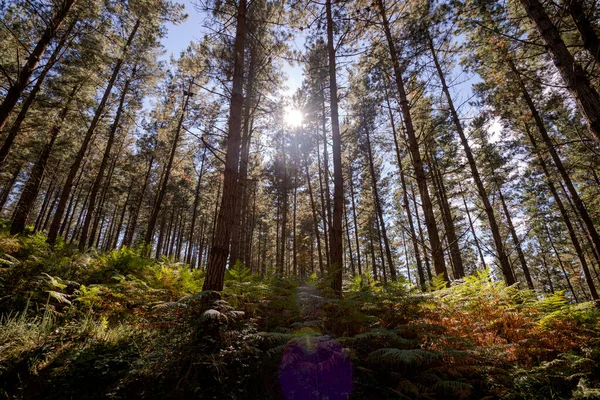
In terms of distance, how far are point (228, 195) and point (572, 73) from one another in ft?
21.2

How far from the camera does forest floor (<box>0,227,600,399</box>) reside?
9.91 feet

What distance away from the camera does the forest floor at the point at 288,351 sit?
302 centimetres

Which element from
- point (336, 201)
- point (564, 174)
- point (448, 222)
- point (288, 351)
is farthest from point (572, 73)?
point (448, 222)

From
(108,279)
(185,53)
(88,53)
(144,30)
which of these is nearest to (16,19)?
(88,53)

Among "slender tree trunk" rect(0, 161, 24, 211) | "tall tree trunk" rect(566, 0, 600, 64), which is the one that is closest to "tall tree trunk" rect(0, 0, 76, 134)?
"tall tree trunk" rect(566, 0, 600, 64)

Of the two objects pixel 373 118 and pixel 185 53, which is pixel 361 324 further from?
pixel 373 118

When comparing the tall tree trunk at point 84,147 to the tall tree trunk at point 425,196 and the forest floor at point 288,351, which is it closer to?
the forest floor at point 288,351

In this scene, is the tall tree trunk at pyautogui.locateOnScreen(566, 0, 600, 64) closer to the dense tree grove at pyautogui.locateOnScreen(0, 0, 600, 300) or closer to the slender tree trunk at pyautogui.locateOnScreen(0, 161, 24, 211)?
the dense tree grove at pyautogui.locateOnScreen(0, 0, 600, 300)

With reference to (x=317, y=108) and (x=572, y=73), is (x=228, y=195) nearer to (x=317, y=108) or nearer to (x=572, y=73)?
(x=572, y=73)

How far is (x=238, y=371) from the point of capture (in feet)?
10.8

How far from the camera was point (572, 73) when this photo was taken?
4398 millimetres

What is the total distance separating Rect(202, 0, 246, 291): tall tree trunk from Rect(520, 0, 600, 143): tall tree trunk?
19.8ft

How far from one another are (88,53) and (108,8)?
2.55m

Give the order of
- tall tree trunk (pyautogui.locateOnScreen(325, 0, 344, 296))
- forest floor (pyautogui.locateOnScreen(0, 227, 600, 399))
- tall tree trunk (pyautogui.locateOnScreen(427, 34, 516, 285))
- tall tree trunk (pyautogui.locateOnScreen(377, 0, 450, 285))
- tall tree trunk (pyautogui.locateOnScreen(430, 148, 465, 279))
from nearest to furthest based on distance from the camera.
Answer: forest floor (pyautogui.locateOnScreen(0, 227, 600, 399)) < tall tree trunk (pyautogui.locateOnScreen(325, 0, 344, 296)) < tall tree trunk (pyautogui.locateOnScreen(377, 0, 450, 285)) < tall tree trunk (pyautogui.locateOnScreen(427, 34, 516, 285)) < tall tree trunk (pyautogui.locateOnScreen(430, 148, 465, 279))
